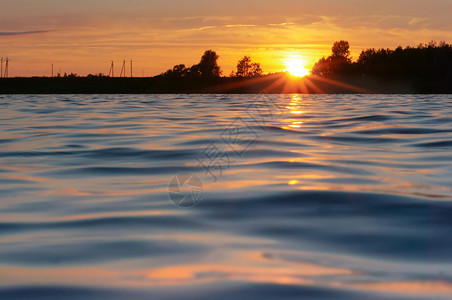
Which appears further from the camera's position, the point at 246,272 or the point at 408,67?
the point at 408,67

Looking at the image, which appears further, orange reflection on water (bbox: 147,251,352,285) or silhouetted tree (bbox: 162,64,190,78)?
silhouetted tree (bbox: 162,64,190,78)

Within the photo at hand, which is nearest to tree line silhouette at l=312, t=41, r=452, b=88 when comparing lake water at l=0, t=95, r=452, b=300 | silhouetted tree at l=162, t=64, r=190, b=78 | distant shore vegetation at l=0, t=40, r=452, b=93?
distant shore vegetation at l=0, t=40, r=452, b=93

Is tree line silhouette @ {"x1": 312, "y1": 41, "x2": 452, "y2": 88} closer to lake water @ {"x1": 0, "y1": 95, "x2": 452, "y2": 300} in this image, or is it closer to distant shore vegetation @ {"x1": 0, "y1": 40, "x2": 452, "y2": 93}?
distant shore vegetation @ {"x1": 0, "y1": 40, "x2": 452, "y2": 93}

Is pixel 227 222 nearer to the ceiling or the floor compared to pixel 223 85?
nearer to the ceiling

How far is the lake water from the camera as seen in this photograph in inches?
156

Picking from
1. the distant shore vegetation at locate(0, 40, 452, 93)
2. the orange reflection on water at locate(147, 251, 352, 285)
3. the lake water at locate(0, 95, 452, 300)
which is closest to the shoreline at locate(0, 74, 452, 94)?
the distant shore vegetation at locate(0, 40, 452, 93)

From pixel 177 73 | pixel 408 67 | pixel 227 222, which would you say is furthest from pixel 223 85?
pixel 227 222

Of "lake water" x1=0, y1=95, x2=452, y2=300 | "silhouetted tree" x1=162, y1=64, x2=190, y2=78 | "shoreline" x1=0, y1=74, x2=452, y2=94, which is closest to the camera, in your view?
"lake water" x1=0, y1=95, x2=452, y2=300

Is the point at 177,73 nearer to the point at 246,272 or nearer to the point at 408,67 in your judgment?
the point at 408,67

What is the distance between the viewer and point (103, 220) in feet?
18.8

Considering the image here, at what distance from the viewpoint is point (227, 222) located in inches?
224

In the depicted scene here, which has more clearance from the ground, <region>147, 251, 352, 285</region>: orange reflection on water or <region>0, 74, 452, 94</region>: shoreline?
<region>147, 251, 352, 285</region>: orange reflection on water

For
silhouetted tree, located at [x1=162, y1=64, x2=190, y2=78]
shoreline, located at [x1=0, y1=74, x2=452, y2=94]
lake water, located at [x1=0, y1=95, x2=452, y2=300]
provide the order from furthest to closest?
silhouetted tree, located at [x1=162, y1=64, x2=190, y2=78]
shoreline, located at [x1=0, y1=74, x2=452, y2=94]
lake water, located at [x1=0, y1=95, x2=452, y2=300]

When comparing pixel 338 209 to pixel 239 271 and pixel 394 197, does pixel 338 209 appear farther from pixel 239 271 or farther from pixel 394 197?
pixel 239 271
